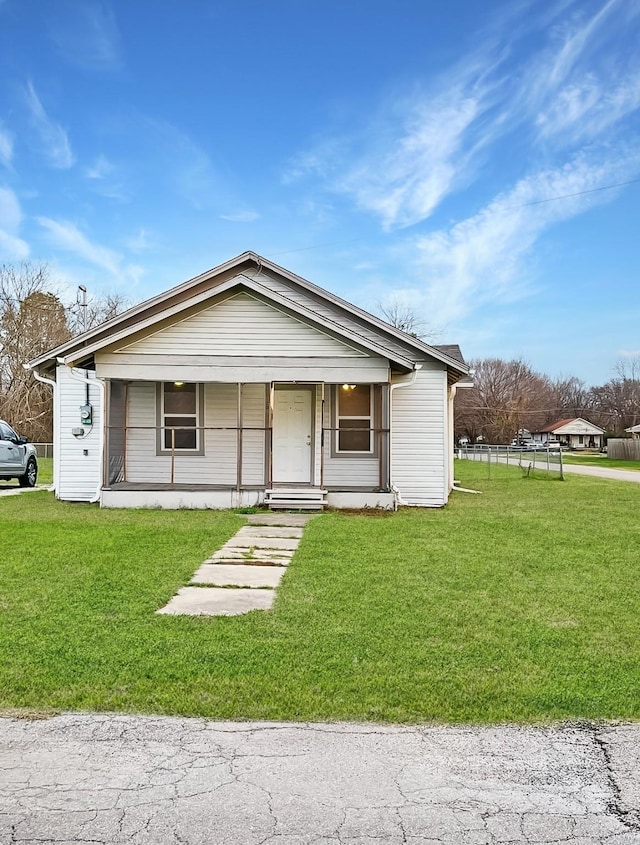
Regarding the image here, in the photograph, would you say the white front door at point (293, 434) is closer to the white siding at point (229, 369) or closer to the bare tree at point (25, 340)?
→ the white siding at point (229, 369)

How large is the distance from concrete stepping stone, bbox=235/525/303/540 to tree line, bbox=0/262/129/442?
3029cm

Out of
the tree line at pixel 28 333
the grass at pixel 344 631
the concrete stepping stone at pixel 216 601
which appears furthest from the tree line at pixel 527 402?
the concrete stepping stone at pixel 216 601

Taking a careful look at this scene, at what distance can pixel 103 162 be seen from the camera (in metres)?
21.1

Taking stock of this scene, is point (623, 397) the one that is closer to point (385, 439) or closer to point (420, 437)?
point (420, 437)

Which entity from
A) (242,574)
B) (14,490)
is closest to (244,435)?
(14,490)

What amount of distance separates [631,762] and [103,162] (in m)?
22.4

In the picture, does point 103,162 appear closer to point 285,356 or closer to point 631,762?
point 285,356

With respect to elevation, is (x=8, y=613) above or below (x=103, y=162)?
below

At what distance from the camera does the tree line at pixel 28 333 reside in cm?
3731

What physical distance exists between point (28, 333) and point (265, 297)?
1204 inches

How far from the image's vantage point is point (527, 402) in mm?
74250

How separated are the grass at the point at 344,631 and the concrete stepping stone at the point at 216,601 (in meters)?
0.16

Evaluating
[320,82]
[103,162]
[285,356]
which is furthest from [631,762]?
[103,162]

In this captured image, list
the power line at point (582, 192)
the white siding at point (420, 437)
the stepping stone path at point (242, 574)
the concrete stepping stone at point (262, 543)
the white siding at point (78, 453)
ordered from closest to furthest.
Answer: the stepping stone path at point (242, 574), the concrete stepping stone at point (262, 543), the white siding at point (420, 437), the white siding at point (78, 453), the power line at point (582, 192)
